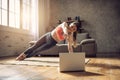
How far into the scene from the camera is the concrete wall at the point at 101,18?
882 cm

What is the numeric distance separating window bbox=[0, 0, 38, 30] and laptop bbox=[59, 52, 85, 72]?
139 inches

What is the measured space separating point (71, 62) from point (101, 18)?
21.6 feet

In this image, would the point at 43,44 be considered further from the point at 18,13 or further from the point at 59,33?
the point at 18,13

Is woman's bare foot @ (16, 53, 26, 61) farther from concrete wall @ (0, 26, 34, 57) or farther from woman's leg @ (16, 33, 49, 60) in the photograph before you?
concrete wall @ (0, 26, 34, 57)

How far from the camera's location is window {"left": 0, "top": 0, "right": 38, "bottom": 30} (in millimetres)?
5988

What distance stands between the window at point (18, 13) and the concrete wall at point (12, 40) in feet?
0.72

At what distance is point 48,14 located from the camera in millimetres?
9055

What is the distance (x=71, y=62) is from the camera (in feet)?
8.80

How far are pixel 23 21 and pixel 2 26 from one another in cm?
169

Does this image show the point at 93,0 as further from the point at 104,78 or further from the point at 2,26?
the point at 104,78

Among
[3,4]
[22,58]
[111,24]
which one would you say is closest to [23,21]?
[3,4]

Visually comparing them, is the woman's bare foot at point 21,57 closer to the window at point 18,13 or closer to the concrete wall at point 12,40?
the concrete wall at point 12,40

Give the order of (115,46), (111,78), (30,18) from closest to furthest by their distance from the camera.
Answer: (111,78) → (30,18) → (115,46)

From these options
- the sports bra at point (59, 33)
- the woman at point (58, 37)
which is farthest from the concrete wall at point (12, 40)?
the sports bra at point (59, 33)
